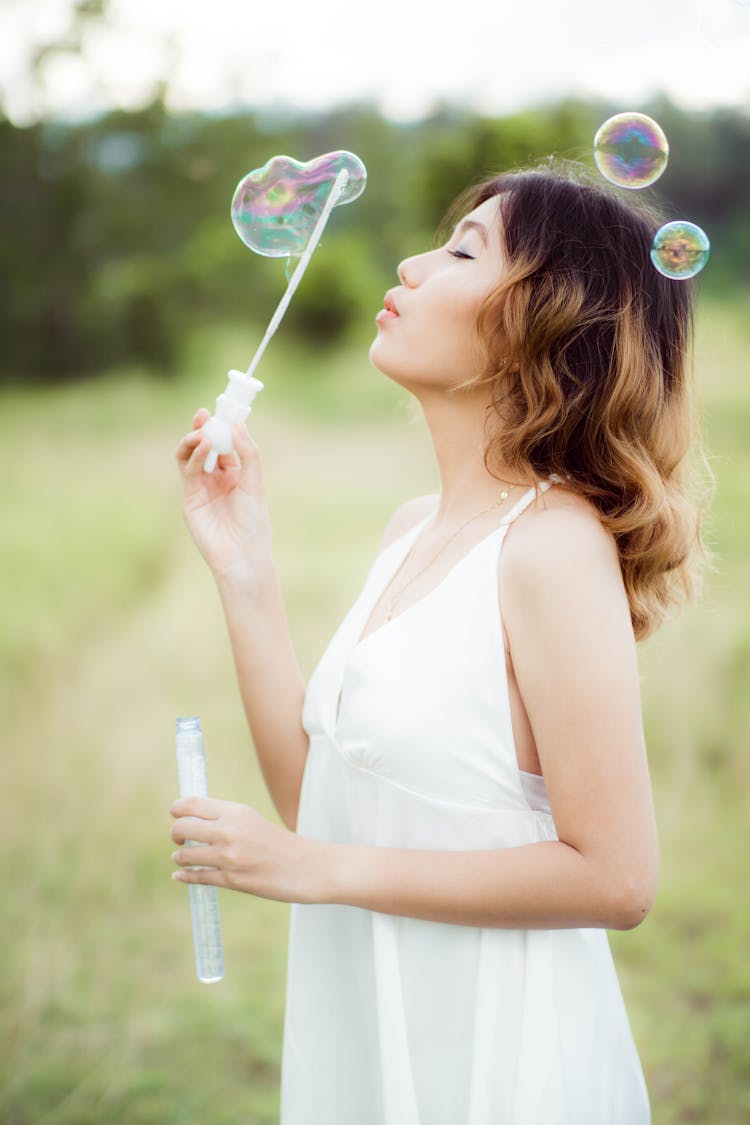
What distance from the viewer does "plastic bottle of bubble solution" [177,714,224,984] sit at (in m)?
1.13

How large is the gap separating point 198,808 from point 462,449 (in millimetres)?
517

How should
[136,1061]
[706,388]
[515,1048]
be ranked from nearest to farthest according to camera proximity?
[515,1048], [136,1061], [706,388]

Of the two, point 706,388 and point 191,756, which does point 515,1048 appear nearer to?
point 191,756

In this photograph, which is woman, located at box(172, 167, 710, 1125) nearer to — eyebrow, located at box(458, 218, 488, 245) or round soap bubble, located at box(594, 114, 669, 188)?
eyebrow, located at box(458, 218, 488, 245)

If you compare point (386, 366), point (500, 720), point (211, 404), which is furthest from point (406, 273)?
point (211, 404)

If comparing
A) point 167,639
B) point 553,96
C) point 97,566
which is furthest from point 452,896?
point 553,96

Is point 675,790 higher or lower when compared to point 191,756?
lower

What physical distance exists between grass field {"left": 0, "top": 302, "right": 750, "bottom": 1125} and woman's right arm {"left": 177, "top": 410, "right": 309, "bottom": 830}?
131cm

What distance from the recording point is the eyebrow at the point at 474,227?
1236mm

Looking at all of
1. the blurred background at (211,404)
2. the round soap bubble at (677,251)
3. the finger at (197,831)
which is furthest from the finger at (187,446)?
the blurred background at (211,404)

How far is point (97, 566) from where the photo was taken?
4141 millimetres

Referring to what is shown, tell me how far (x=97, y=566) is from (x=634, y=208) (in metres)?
3.23

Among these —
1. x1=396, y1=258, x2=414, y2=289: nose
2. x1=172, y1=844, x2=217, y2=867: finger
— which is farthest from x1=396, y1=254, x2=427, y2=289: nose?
x1=172, y1=844, x2=217, y2=867: finger

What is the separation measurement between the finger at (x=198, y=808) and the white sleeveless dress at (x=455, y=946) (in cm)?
16
